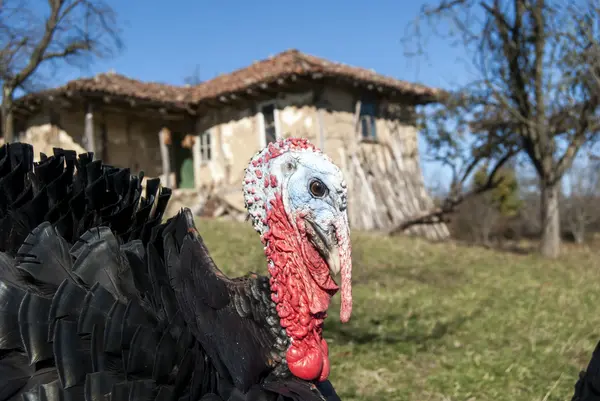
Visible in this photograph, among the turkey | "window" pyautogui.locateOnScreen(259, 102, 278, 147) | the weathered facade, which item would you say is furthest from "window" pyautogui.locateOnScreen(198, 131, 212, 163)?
the turkey

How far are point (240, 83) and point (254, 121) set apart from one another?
1.19m

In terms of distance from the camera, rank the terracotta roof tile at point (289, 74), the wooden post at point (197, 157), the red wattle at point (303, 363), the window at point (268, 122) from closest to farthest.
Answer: the red wattle at point (303, 363)
the terracotta roof tile at point (289, 74)
the window at point (268, 122)
the wooden post at point (197, 157)

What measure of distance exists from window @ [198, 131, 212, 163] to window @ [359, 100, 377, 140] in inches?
177

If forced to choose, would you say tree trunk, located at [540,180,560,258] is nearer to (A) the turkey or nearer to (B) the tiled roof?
(B) the tiled roof

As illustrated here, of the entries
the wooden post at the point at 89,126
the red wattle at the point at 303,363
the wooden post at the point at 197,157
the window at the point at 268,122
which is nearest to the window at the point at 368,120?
the window at the point at 268,122

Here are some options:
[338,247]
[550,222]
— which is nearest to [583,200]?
[550,222]

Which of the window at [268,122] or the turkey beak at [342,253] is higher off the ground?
the window at [268,122]

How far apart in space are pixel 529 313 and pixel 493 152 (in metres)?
7.49

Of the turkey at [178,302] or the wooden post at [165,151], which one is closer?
the turkey at [178,302]

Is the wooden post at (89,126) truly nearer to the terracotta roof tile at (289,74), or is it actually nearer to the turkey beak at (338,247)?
the terracotta roof tile at (289,74)

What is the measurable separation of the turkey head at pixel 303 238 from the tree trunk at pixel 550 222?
424 inches

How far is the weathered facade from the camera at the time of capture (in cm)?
1324

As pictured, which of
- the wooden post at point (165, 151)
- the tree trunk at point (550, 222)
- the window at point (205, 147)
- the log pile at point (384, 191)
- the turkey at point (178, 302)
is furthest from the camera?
the window at point (205, 147)

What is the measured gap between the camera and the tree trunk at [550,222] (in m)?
11.3
